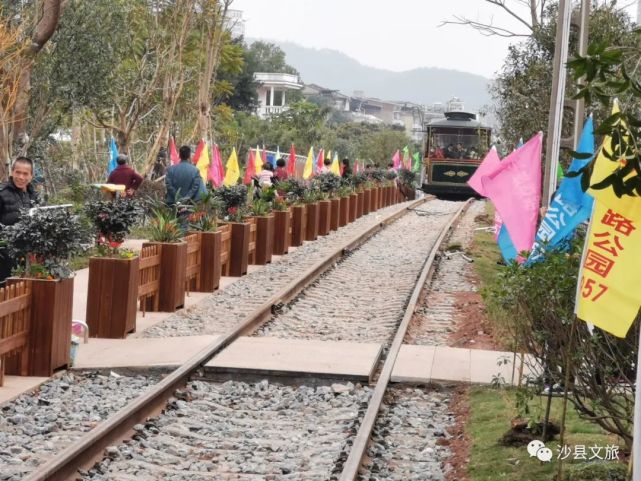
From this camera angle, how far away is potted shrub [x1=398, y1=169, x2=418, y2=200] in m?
57.3

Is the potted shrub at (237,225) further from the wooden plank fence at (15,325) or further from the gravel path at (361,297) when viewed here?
the wooden plank fence at (15,325)

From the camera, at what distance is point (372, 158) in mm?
86000

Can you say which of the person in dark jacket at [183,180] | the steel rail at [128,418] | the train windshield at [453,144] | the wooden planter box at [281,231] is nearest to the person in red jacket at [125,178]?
the person in dark jacket at [183,180]

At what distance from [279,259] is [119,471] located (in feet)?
52.7

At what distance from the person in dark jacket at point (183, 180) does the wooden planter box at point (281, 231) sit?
19.0 ft

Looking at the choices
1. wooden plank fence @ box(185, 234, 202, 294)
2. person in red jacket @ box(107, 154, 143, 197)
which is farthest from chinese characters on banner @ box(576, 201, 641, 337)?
person in red jacket @ box(107, 154, 143, 197)

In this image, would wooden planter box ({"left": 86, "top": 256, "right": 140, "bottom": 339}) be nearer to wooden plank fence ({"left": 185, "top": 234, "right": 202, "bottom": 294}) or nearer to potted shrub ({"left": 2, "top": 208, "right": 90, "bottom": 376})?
potted shrub ({"left": 2, "top": 208, "right": 90, "bottom": 376})

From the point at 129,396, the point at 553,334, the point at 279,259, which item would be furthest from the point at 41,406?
the point at 279,259

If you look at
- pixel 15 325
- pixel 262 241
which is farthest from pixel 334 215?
pixel 15 325

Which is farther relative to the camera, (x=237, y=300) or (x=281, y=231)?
(x=281, y=231)

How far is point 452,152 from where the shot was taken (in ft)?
168

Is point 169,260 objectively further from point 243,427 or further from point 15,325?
point 243,427

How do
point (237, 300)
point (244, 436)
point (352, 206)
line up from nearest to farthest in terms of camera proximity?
point (244, 436) < point (237, 300) < point (352, 206)

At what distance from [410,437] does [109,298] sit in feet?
16.2
